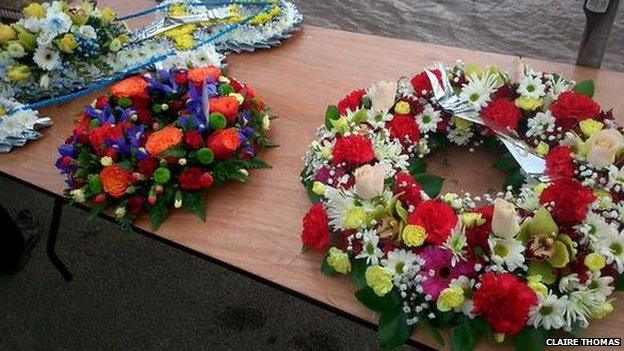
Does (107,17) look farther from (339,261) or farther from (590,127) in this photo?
(590,127)

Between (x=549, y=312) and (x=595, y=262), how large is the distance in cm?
12

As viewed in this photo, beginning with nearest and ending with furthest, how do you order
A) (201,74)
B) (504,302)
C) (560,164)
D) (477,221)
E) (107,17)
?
(504,302)
(477,221)
(560,164)
(201,74)
(107,17)

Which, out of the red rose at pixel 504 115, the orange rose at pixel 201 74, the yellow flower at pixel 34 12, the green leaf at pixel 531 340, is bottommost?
the green leaf at pixel 531 340

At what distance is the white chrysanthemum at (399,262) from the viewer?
94cm

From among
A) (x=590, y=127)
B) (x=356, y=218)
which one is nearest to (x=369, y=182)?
(x=356, y=218)

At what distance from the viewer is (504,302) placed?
0.86m

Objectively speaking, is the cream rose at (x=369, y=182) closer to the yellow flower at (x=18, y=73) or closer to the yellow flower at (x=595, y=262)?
the yellow flower at (x=595, y=262)

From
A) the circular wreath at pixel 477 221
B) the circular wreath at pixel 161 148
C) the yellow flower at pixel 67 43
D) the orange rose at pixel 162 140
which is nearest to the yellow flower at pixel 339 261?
the circular wreath at pixel 477 221

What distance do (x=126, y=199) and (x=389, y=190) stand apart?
583 millimetres

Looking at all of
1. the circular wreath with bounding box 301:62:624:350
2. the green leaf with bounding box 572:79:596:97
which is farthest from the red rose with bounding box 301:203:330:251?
the green leaf with bounding box 572:79:596:97

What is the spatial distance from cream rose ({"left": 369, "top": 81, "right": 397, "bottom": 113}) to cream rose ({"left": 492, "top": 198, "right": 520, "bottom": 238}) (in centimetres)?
43

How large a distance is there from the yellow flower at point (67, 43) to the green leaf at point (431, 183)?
1.09 metres

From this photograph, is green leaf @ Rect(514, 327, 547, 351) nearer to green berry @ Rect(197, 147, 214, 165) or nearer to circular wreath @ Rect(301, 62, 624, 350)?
circular wreath @ Rect(301, 62, 624, 350)

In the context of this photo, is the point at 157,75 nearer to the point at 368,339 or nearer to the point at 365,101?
the point at 365,101
